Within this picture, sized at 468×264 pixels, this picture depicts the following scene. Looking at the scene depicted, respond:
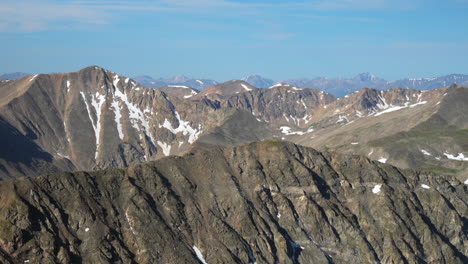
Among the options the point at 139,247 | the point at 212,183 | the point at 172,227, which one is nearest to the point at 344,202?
the point at 212,183

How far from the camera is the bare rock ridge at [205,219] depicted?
142 meters

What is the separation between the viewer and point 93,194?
520 ft

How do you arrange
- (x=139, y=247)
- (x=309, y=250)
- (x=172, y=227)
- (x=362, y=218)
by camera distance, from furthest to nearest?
1. (x=362, y=218)
2. (x=309, y=250)
3. (x=172, y=227)
4. (x=139, y=247)

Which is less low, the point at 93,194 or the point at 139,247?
the point at 93,194

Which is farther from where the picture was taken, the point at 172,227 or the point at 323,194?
the point at 323,194

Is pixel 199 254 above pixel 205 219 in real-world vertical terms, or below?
below

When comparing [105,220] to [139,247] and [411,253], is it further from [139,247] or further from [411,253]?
[411,253]

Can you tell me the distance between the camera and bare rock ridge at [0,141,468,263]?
142 meters

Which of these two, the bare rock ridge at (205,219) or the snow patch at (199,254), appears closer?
the bare rock ridge at (205,219)

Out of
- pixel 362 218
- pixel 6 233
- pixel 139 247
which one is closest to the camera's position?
pixel 6 233

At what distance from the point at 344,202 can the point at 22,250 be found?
108896mm

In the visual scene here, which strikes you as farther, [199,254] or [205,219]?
[205,219]

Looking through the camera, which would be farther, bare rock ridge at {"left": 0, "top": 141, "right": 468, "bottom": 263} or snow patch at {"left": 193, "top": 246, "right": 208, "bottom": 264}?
snow patch at {"left": 193, "top": 246, "right": 208, "bottom": 264}

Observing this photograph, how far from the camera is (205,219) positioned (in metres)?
171
